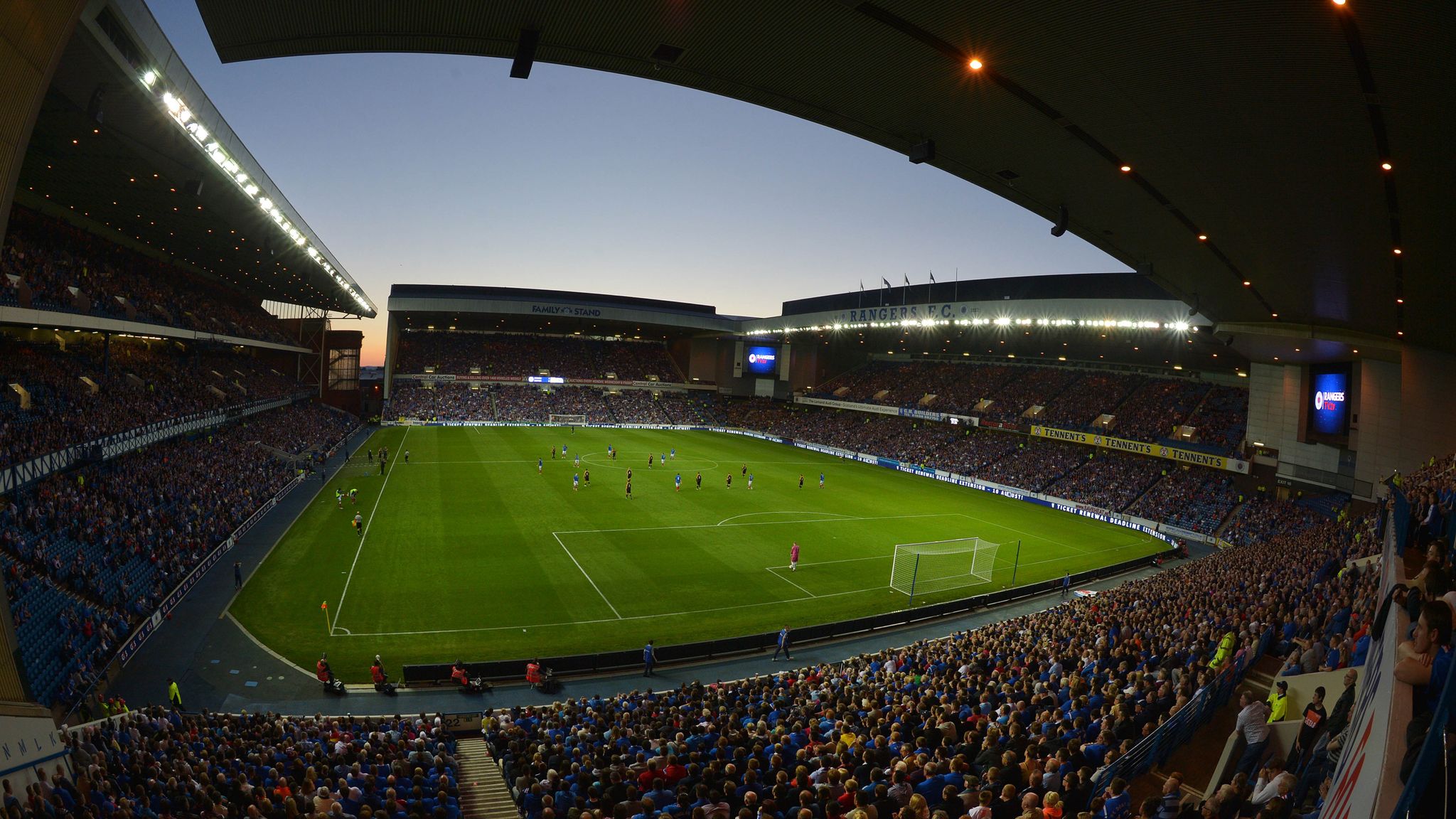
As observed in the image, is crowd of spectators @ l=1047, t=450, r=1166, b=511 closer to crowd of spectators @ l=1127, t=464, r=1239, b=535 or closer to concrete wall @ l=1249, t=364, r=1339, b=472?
crowd of spectators @ l=1127, t=464, r=1239, b=535

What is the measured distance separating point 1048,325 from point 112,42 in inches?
1772

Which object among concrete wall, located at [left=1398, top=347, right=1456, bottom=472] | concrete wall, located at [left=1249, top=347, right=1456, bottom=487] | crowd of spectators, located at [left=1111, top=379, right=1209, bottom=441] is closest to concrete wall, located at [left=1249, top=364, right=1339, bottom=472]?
concrete wall, located at [left=1249, top=347, right=1456, bottom=487]

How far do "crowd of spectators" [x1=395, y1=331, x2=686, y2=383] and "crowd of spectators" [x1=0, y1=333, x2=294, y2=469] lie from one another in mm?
36606

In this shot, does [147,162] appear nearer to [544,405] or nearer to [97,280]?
[97,280]

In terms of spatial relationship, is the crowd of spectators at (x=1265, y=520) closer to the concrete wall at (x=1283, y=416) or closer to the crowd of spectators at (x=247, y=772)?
the concrete wall at (x=1283, y=416)

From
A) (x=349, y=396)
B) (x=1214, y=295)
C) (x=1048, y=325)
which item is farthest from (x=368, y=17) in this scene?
(x=349, y=396)

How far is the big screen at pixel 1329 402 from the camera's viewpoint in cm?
2845

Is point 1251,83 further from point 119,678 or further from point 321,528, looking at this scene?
point 321,528

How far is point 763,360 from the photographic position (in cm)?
7994

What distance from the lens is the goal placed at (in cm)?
2598

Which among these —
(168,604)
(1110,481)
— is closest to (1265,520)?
(1110,481)

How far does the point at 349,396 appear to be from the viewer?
69.7 m

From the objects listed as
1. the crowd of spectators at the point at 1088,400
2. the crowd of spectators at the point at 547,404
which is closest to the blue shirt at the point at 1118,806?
the crowd of spectators at the point at 1088,400

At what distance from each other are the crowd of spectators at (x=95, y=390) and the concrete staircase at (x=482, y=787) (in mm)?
15863
